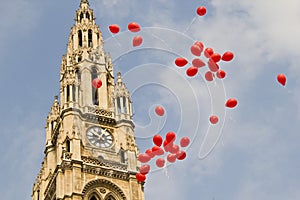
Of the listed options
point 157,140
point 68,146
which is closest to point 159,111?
point 157,140

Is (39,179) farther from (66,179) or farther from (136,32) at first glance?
(136,32)

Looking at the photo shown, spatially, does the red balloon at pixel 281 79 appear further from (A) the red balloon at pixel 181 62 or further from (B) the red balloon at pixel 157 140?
(B) the red balloon at pixel 157 140

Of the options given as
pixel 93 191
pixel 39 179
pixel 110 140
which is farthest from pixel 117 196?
pixel 39 179

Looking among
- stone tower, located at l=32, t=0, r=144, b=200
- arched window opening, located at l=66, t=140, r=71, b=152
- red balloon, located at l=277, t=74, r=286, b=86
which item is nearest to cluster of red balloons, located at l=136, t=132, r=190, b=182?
red balloon, located at l=277, t=74, r=286, b=86

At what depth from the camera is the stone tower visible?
66.6 meters

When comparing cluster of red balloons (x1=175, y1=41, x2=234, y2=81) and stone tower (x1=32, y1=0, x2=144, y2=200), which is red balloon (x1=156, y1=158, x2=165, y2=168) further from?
stone tower (x1=32, y1=0, x2=144, y2=200)

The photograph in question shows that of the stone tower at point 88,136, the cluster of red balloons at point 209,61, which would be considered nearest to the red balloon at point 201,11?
the cluster of red balloons at point 209,61

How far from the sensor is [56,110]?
263 feet

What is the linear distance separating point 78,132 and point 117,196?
7780 millimetres

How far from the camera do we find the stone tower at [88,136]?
66562 mm

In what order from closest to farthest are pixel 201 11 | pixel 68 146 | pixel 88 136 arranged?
pixel 201 11 → pixel 68 146 → pixel 88 136

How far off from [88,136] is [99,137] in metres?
1.07

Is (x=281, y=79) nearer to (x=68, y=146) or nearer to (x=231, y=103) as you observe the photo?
(x=231, y=103)

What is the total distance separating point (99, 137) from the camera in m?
71.8
